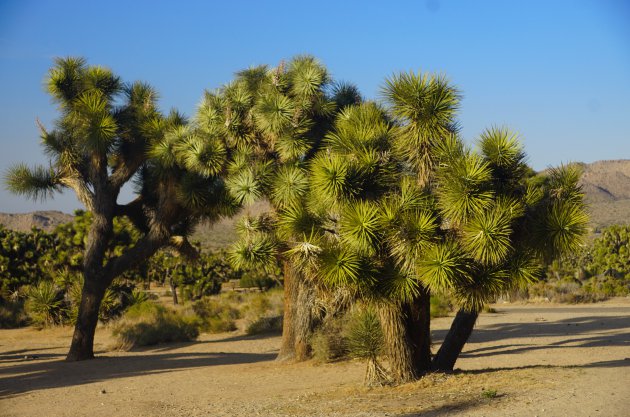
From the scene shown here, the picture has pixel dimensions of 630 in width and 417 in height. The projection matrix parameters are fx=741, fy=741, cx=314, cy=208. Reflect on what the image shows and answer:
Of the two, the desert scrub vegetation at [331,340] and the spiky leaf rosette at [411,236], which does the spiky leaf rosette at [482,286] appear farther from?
the desert scrub vegetation at [331,340]

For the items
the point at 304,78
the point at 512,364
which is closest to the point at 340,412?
the point at 512,364

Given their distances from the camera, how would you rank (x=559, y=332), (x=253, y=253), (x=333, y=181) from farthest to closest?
(x=559, y=332)
(x=253, y=253)
(x=333, y=181)

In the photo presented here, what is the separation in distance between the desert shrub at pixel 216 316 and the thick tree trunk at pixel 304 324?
9.60 meters

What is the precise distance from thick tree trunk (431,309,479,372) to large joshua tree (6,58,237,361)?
20.8 feet

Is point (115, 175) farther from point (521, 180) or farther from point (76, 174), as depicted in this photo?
point (521, 180)

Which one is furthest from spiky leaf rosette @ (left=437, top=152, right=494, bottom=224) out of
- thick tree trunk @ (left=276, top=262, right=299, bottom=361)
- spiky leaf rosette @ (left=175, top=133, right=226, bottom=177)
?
thick tree trunk @ (left=276, top=262, right=299, bottom=361)

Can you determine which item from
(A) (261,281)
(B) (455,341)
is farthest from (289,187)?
(A) (261,281)

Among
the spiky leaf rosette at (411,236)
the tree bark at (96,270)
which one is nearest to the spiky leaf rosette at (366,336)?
the spiky leaf rosette at (411,236)

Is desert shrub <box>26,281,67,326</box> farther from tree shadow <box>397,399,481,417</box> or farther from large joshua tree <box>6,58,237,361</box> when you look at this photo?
tree shadow <box>397,399,481,417</box>

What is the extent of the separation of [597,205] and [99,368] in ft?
268

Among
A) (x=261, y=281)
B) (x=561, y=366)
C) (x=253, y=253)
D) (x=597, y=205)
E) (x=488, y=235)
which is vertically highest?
(x=597, y=205)

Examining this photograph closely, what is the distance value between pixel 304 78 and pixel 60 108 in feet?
20.6

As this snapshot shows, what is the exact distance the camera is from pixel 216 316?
27.4m

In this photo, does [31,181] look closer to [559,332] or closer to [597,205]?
[559,332]
